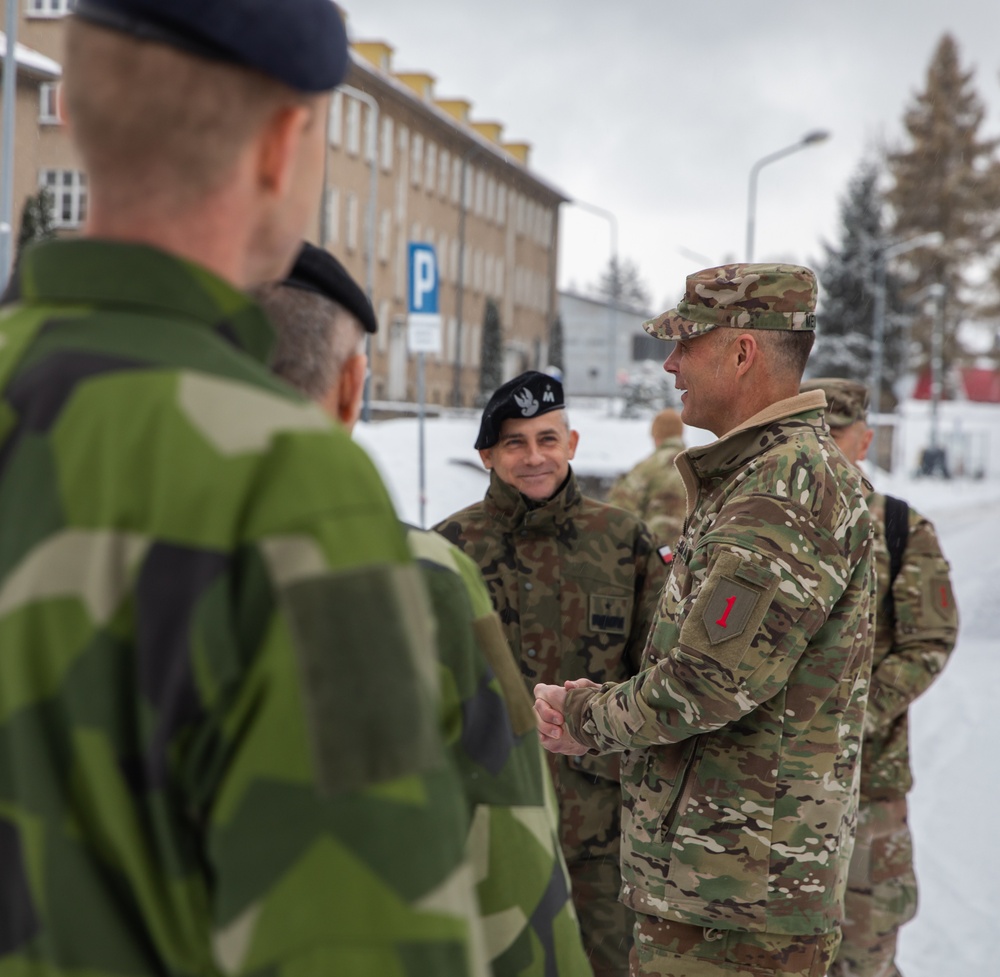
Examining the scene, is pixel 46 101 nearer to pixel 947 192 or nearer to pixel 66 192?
pixel 66 192

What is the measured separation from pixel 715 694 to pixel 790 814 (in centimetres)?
37

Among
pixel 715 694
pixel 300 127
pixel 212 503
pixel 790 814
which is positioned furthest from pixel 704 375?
pixel 212 503

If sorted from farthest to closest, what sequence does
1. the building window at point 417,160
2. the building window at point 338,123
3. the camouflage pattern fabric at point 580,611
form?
the building window at point 417,160, the building window at point 338,123, the camouflage pattern fabric at point 580,611

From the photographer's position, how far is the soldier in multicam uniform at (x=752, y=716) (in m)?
2.81

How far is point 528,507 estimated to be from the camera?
13.7 feet

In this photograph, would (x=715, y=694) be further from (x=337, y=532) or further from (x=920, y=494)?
(x=920, y=494)

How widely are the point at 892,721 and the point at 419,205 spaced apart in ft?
163

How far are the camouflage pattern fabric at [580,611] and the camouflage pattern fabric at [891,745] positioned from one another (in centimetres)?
95

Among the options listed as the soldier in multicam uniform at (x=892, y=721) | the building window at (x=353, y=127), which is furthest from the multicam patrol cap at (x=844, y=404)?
the building window at (x=353, y=127)

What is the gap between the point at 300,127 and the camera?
1.26m

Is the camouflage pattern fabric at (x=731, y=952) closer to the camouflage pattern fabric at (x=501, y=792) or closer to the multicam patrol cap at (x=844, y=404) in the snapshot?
the camouflage pattern fabric at (x=501, y=792)

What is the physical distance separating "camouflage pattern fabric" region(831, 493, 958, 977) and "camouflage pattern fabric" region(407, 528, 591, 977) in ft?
10.1

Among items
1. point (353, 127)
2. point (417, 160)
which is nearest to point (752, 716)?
point (353, 127)

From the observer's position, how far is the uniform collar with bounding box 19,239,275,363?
1174 mm
